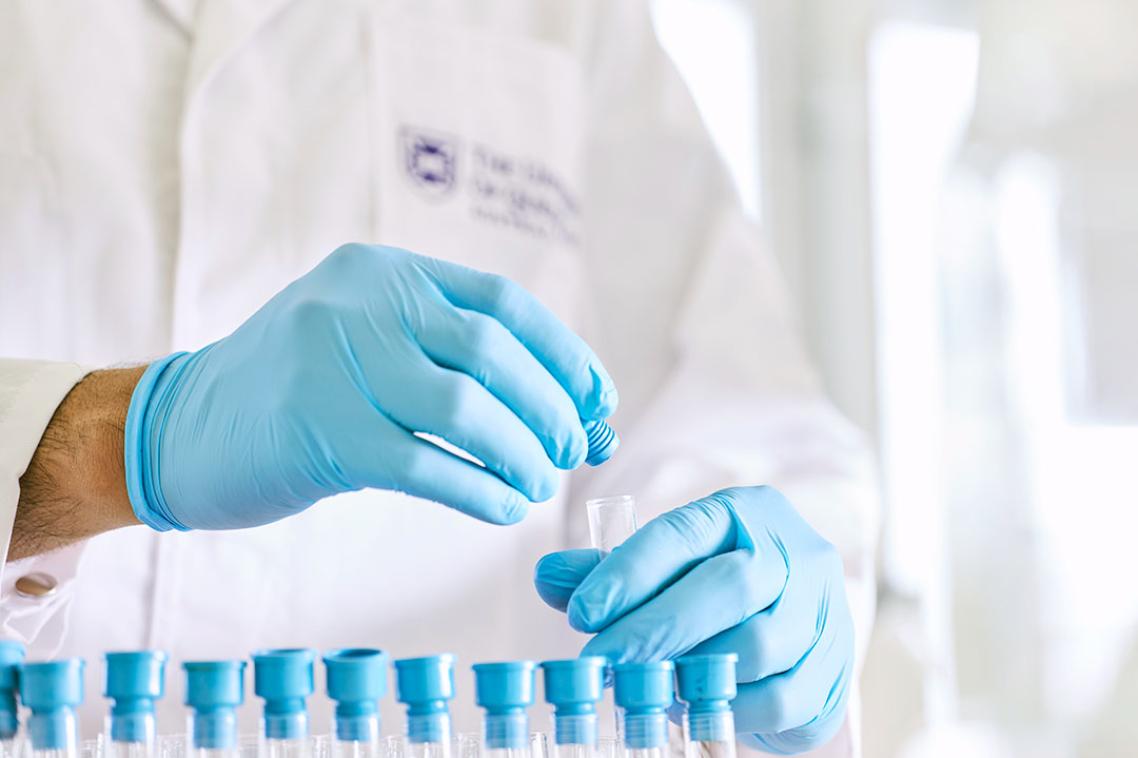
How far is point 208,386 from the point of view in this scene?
Answer: 84 cm

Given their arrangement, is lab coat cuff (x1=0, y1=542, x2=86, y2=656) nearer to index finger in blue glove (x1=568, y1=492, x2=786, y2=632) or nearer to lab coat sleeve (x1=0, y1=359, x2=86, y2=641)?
lab coat sleeve (x1=0, y1=359, x2=86, y2=641)

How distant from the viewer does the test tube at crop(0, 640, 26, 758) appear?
0.69 meters

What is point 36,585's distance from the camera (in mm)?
931

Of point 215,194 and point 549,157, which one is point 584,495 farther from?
point 215,194

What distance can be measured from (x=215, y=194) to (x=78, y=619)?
0.46 metres

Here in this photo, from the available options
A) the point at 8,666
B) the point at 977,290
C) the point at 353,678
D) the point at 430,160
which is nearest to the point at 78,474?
the point at 8,666

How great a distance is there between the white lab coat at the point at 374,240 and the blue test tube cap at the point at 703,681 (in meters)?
0.35

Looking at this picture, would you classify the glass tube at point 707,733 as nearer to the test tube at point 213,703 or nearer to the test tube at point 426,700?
the test tube at point 426,700

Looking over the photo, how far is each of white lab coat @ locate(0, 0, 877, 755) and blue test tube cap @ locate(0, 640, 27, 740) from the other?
179mm

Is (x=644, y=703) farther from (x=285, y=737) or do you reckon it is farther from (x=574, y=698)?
(x=285, y=737)

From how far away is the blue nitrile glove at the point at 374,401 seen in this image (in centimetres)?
78

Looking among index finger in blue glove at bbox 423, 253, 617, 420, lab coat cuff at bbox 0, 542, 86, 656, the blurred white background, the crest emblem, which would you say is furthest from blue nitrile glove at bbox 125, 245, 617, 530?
the blurred white background

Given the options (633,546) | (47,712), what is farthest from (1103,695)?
(47,712)

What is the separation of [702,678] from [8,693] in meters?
0.43
